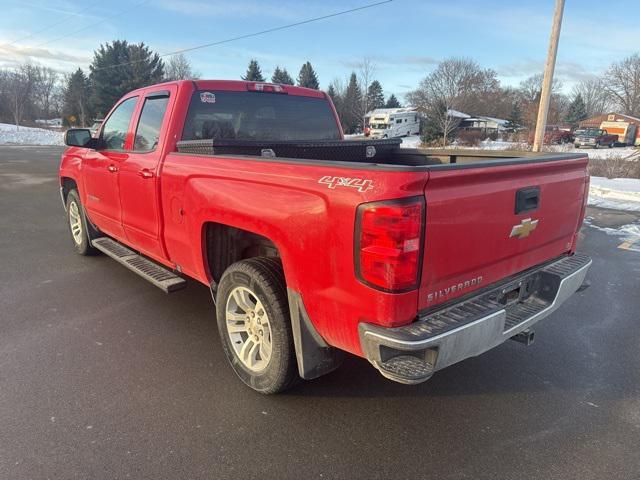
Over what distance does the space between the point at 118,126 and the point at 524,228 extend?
13.2 ft

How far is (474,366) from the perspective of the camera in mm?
3383

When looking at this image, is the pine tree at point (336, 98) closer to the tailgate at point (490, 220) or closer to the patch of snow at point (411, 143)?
the patch of snow at point (411, 143)

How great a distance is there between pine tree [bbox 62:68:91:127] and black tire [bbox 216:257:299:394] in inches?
2569

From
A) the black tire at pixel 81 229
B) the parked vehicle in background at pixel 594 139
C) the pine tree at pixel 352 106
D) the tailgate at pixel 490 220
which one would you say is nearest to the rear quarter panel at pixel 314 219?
the tailgate at pixel 490 220

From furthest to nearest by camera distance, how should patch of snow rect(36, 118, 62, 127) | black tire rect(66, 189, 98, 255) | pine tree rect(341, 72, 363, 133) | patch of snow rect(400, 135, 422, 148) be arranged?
pine tree rect(341, 72, 363, 133) → patch of snow rect(36, 118, 62, 127) → patch of snow rect(400, 135, 422, 148) → black tire rect(66, 189, 98, 255)

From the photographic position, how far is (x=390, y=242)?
6.77 feet

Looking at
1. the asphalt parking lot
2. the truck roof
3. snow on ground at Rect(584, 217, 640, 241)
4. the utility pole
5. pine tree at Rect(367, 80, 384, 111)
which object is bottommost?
snow on ground at Rect(584, 217, 640, 241)

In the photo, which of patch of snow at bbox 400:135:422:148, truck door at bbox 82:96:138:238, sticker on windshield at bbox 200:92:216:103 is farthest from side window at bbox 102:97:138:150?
patch of snow at bbox 400:135:422:148

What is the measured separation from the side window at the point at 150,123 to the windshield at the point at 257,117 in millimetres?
310

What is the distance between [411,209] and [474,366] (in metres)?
1.86

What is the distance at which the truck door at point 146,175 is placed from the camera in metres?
3.73

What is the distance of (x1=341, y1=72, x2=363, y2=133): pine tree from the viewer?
71.2 meters

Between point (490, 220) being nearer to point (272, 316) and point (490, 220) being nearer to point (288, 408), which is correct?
point (272, 316)

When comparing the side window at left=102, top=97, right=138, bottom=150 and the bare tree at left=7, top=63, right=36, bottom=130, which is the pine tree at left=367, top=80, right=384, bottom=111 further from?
the side window at left=102, top=97, right=138, bottom=150
